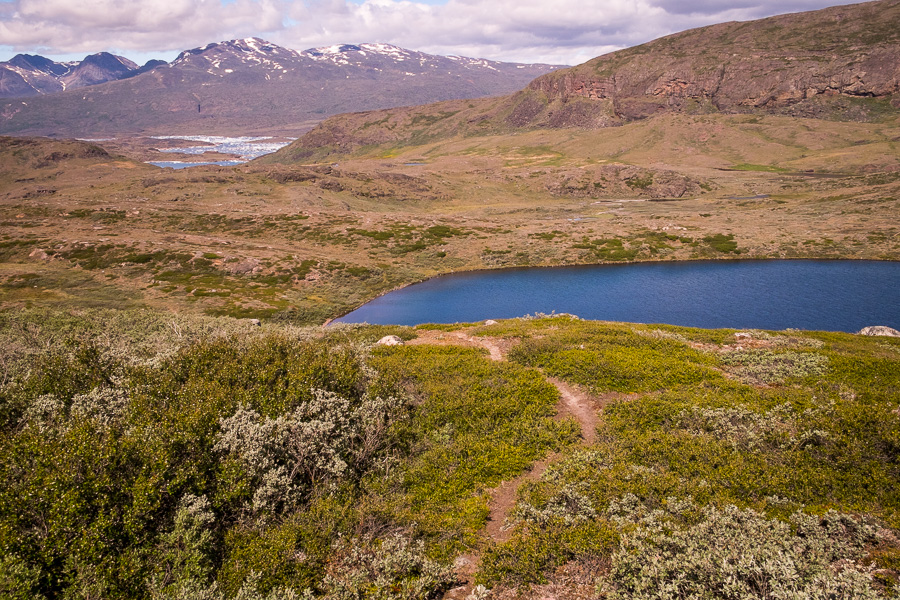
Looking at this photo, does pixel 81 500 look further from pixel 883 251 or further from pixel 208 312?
pixel 883 251

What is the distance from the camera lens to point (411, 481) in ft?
66.7

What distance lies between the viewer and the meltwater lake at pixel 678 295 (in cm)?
7069

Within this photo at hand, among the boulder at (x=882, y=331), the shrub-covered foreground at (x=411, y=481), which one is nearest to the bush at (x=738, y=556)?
the shrub-covered foreground at (x=411, y=481)

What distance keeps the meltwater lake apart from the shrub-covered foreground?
1887 inches

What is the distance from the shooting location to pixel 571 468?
19344mm

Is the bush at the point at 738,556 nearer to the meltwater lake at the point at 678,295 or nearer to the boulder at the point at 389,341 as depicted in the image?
the boulder at the point at 389,341

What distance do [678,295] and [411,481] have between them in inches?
3091

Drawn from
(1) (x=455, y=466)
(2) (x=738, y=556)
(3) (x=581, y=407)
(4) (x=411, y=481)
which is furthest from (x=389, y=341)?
(2) (x=738, y=556)

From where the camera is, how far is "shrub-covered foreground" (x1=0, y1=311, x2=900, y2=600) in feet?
41.9

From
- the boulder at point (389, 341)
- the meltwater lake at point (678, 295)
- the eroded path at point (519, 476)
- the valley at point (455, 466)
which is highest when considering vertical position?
the valley at point (455, 466)

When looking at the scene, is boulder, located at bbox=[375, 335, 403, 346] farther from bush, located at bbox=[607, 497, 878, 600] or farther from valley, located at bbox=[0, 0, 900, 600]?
bush, located at bbox=[607, 497, 878, 600]

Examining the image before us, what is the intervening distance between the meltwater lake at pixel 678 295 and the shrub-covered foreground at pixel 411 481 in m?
47.9

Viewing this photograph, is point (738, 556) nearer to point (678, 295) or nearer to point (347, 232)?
point (678, 295)

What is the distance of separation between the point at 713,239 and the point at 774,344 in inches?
3606
